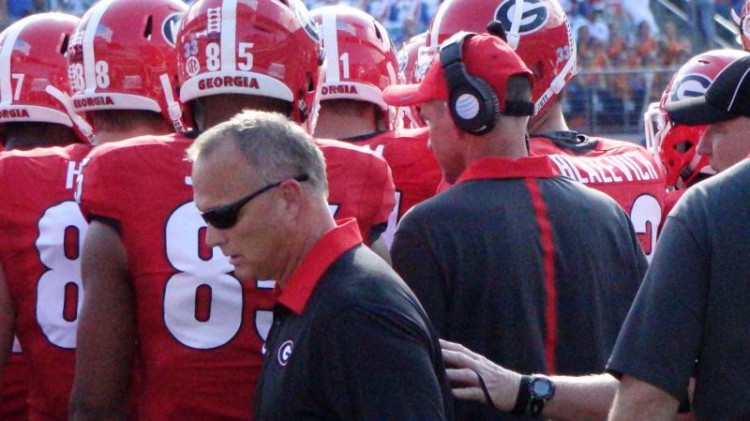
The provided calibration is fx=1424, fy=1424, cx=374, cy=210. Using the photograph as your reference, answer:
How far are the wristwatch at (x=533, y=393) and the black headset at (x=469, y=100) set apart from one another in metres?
0.65

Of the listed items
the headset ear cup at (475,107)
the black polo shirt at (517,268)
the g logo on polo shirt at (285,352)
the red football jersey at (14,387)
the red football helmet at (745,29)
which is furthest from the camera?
the red football helmet at (745,29)

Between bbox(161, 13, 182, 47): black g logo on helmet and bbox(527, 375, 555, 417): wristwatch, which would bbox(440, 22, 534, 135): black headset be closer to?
bbox(527, 375, 555, 417): wristwatch

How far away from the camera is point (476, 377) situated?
3.02 m

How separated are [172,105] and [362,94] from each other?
2.48 feet

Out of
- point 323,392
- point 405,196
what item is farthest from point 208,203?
point 405,196

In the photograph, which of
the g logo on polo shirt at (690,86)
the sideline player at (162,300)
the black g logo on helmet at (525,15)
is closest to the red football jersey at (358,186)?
the sideline player at (162,300)

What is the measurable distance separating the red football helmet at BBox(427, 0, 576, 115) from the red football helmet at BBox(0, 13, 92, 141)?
1.25 m

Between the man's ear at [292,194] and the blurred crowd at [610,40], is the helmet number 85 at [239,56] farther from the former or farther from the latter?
the blurred crowd at [610,40]

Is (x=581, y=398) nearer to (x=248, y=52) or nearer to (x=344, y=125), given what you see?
(x=248, y=52)

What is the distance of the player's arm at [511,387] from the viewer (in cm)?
302

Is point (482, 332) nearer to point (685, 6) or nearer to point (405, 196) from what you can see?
point (405, 196)

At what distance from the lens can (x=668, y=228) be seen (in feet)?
8.89

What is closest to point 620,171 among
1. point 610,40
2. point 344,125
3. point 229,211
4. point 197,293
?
point 344,125

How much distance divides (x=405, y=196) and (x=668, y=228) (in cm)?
163
